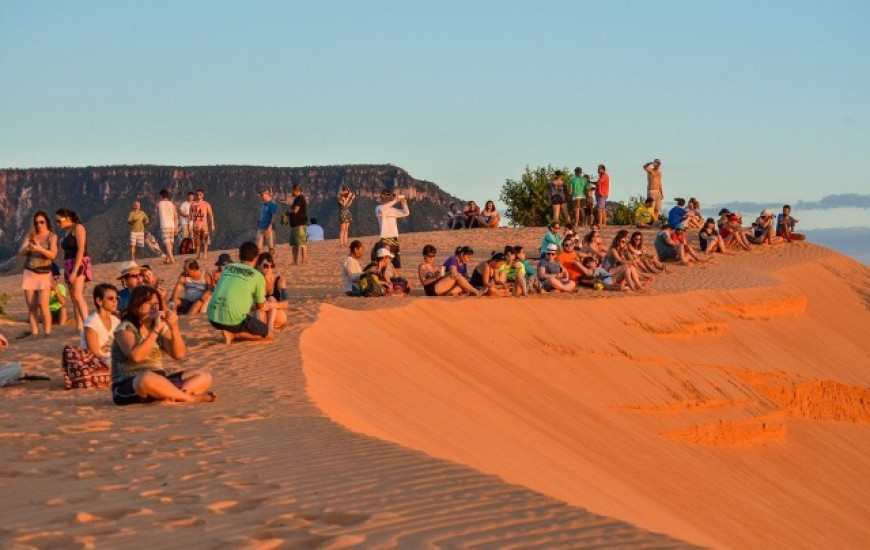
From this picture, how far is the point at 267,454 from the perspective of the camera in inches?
330

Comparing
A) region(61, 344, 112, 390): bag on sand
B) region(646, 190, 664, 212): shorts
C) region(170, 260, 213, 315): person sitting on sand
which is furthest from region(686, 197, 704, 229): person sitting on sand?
region(61, 344, 112, 390): bag on sand

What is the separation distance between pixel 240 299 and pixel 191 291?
455 cm

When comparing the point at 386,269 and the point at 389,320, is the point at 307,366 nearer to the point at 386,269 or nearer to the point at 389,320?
the point at 389,320

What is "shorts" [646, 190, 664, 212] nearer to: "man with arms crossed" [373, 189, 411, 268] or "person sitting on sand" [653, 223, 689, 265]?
"person sitting on sand" [653, 223, 689, 265]

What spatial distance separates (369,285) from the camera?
68.7ft

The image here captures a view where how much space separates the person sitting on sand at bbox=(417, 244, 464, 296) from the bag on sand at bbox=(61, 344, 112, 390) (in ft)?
32.0

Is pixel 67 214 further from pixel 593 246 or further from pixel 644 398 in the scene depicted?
pixel 593 246

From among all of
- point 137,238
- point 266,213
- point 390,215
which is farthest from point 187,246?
point 390,215

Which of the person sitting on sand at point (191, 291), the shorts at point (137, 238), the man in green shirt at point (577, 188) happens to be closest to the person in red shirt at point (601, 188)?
the man in green shirt at point (577, 188)

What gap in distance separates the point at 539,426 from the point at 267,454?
722 centimetres

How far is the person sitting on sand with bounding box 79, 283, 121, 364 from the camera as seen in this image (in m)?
12.7

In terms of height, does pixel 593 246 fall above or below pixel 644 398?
above

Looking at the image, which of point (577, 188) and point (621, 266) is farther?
point (577, 188)

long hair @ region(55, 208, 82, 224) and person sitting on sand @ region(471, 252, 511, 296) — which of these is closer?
long hair @ region(55, 208, 82, 224)
